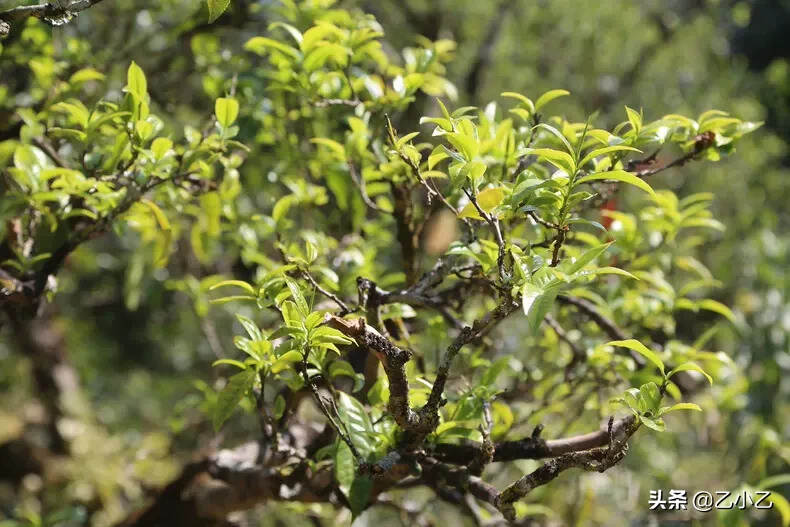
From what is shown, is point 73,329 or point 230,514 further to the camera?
point 73,329

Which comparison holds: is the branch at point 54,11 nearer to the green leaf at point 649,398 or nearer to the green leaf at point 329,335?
the green leaf at point 329,335

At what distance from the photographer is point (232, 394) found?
116 centimetres

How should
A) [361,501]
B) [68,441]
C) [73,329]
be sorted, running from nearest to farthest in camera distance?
1. [361,501]
2. [68,441]
3. [73,329]

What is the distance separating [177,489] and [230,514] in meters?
0.16

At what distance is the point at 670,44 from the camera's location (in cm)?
483

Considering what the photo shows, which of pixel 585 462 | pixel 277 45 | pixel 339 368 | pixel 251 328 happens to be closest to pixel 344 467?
pixel 339 368

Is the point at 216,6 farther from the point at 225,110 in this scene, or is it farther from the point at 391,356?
the point at 391,356

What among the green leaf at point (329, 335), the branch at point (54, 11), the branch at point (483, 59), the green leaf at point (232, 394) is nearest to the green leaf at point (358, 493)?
the green leaf at point (232, 394)

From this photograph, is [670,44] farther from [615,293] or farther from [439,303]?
[439,303]

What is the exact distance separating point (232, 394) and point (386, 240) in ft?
2.39

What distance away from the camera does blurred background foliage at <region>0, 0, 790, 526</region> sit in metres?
2.14

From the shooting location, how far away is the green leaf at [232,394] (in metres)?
1.15

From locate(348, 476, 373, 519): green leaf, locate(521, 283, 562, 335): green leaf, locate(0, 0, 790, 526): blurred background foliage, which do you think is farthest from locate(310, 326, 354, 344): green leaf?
locate(0, 0, 790, 526): blurred background foliage

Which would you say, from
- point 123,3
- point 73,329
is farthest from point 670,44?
point 73,329
